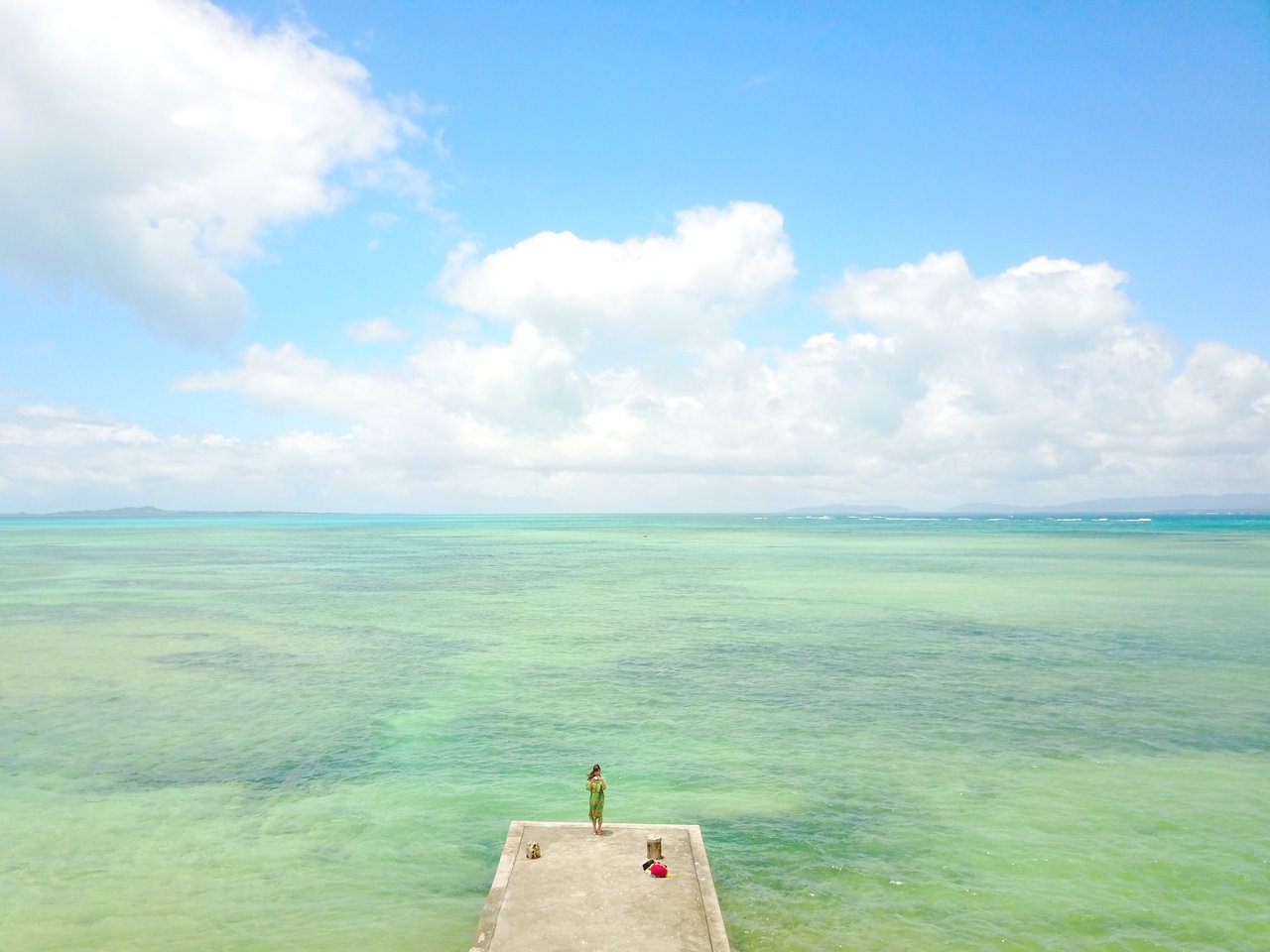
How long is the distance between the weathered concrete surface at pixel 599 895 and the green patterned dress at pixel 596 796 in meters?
0.58

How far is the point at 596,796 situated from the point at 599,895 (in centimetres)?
242

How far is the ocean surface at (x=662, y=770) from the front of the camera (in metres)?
15.8

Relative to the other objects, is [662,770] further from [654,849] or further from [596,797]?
[654,849]

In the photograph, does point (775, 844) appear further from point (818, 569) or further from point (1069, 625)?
point (818, 569)

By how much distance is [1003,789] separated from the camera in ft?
71.0

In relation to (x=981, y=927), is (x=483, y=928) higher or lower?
higher

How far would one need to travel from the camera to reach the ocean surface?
15.8 m

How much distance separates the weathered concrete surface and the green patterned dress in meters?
0.58

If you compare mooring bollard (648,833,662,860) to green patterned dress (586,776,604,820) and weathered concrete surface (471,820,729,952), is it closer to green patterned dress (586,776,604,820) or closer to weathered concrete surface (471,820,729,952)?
weathered concrete surface (471,820,729,952)

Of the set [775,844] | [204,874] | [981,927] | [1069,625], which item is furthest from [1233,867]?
[1069,625]

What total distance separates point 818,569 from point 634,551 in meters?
47.7

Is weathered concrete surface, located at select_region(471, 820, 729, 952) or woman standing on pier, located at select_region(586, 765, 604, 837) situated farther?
woman standing on pier, located at select_region(586, 765, 604, 837)

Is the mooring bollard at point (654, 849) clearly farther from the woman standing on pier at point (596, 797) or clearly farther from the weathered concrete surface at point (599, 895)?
the woman standing on pier at point (596, 797)

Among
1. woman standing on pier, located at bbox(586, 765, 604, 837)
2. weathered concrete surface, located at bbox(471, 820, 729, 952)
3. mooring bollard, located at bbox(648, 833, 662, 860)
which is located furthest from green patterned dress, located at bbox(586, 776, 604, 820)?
mooring bollard, located at bbox(648, 833, 662, 860)
